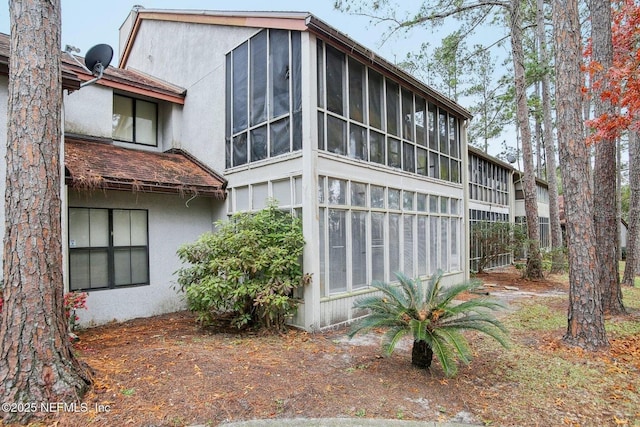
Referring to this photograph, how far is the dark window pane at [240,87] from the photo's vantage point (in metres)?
8.09

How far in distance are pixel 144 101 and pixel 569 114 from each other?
10018mm

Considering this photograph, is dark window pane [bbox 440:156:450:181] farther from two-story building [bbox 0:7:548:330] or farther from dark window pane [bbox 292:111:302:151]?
dark window pane [bbox 292:111:302:151]

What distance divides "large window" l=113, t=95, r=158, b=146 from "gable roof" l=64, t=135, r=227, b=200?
1.93 ft

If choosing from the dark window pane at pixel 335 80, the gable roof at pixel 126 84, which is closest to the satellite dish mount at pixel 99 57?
the gable roof at pixel 126 84

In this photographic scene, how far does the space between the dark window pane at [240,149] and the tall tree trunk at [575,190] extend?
6052mm

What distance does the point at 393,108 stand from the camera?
8.85 meters

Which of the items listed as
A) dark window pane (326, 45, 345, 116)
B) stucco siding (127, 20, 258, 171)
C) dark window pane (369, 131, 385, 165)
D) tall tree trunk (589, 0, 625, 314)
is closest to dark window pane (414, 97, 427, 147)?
dark window pane (369, 131, 385, 165)

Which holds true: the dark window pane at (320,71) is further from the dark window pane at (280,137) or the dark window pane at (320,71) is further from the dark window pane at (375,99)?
the dark window pane at (375,99)

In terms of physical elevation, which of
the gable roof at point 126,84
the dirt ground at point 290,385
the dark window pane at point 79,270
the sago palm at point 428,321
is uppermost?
the gable roof at point 126,84

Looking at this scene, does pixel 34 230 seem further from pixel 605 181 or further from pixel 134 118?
pixel 605 181

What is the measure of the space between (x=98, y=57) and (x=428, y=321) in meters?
7.97

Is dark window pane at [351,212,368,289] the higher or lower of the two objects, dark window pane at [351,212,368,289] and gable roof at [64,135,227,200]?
the lower

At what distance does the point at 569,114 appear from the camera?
5652mm

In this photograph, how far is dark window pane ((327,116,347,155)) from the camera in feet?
23.2
